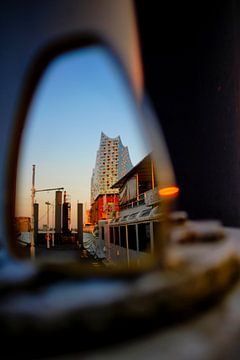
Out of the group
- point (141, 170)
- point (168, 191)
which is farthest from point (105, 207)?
point (168, 191)

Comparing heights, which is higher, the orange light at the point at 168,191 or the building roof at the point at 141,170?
the building roof at the point at 141,170

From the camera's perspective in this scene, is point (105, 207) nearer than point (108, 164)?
No

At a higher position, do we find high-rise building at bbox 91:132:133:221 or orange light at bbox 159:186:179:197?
high-rise building at bbox 91:132:133:221

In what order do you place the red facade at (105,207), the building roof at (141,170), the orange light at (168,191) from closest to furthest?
1. the orange light at (168,191)
2. the building roof at (141,170)
3. the red facade at (105,207)

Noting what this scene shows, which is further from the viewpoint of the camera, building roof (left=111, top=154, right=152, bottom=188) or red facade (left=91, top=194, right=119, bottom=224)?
red facade (left=91, top=194, right=119, bottom=224)

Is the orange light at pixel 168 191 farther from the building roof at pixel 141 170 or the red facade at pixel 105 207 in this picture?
the red facade at pixel 105 207

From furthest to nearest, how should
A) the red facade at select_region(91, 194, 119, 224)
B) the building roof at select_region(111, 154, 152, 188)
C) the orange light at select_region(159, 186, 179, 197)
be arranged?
the red facade at select_region(91, 194, 119, 224)
the building roof at select_region(111, 154, 152, 188)
the orange light at select_region(159, 186, 179, 197)

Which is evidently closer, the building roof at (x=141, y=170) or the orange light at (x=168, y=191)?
the orange light at (x=168, y=191)

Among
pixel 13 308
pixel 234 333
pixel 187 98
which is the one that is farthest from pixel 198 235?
pixel 187 98

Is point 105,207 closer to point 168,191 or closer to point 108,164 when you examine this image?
point 108,164

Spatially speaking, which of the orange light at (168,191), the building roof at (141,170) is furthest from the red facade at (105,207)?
the orange light at (168,191)

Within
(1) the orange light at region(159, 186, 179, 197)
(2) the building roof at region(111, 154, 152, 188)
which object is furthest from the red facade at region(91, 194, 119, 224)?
(1) the orange light at region(159, 186, 179, 197)

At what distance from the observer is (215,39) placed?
→ 0.67m

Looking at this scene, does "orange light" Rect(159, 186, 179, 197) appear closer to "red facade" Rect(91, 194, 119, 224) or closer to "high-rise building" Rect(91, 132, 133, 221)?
"high-rise building" Rect(91, 132, 133, 221)
